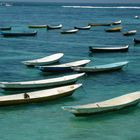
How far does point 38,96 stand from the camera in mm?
38406

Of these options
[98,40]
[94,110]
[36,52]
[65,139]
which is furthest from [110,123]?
[98,40]

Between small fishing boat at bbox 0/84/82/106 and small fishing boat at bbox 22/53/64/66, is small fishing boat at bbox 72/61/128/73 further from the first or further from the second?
small fishing boat at bbox 0/84/82/106

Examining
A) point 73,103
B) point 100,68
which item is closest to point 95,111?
point 73,103

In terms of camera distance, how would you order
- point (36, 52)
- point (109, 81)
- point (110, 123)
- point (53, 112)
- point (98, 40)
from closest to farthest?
1. point (110, 123)
2. point (53, 112)
3. point (109, 81)
4. point (36, 52)
5. point (98, 40)

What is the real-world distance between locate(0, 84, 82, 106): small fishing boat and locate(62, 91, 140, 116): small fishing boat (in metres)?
4.58

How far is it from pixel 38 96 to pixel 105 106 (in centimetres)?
645

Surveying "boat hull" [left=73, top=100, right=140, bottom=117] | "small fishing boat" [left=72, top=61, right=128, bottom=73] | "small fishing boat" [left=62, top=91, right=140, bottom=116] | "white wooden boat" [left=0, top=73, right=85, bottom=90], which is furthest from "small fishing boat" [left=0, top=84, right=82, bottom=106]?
"small fishing boat" [left=72, top=61, right=128, bottom=73]

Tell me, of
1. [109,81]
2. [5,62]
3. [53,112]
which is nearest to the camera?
[53,112]

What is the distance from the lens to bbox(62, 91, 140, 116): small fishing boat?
33.8 metres

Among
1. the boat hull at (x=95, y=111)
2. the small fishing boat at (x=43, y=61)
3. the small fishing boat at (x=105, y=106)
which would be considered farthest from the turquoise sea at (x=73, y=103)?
the small fishing boat at (x=43, y=61)

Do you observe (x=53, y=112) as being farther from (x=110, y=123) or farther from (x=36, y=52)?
(x=36, y=52)

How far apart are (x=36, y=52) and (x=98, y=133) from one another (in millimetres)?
38644

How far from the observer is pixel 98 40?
3374 inches

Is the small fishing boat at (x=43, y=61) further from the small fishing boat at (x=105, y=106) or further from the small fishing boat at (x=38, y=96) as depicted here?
the small fishing boat at (x=105, y=106)
